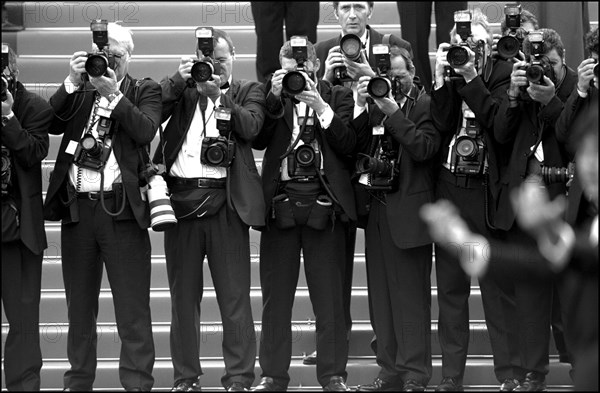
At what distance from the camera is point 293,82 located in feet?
23.1

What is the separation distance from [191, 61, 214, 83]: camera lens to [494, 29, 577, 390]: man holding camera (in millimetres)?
1634

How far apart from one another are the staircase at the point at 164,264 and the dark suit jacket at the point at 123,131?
1.12 meters

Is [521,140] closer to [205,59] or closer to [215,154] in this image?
[215,154]

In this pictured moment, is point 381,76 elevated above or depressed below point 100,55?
below

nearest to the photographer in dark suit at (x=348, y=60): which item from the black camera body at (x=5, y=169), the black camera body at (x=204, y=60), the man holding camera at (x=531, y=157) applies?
the black camera body at (x=204, y=60)

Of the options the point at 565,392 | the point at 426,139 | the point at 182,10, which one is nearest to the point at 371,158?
the point at 426,139

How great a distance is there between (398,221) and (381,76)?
823mm

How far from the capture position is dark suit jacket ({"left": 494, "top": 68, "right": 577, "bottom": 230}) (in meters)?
7.08

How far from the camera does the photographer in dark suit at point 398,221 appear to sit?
279 inches

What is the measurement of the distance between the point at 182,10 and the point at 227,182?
10.8ft

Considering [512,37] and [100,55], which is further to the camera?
[512,37]

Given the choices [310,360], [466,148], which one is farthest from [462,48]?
[310,360]

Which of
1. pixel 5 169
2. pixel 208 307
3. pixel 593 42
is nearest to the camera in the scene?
pixel 593 42

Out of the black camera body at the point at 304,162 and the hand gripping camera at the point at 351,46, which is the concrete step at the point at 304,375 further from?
the hand gripping camera at the point at 351,46
